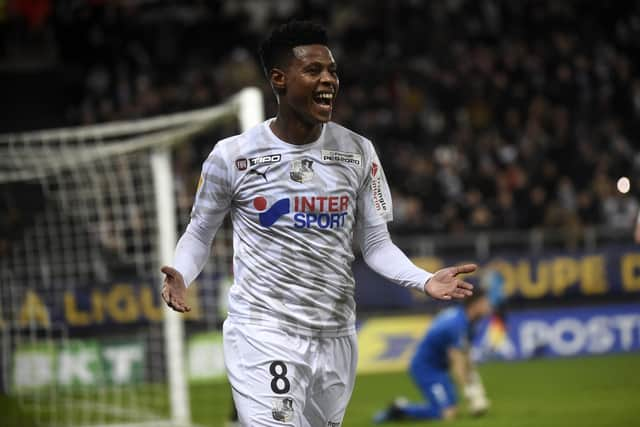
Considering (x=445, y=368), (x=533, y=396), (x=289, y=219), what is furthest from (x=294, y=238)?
(x=533, y=396)

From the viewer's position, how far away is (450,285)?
473cm

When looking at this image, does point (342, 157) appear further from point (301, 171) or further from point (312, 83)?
point (312, 83)

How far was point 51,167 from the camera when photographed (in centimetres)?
1147

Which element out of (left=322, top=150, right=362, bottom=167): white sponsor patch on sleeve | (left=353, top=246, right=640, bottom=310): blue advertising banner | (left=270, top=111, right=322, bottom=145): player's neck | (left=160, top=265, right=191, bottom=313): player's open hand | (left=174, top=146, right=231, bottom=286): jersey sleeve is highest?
(left=270, top=111, right=322, bottom=145): player's neck

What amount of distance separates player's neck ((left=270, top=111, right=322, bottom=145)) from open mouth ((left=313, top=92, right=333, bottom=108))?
4.9 inches

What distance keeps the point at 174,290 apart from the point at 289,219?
2.04ft

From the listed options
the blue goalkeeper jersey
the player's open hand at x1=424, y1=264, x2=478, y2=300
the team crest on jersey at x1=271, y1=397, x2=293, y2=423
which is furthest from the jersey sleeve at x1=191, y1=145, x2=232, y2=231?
the blue goalkeeper jersey

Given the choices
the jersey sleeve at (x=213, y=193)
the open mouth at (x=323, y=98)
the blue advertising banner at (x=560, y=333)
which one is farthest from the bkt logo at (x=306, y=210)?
the blue advertising banner at (x=560, y=333)

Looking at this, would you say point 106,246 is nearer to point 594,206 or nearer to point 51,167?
point 51,167

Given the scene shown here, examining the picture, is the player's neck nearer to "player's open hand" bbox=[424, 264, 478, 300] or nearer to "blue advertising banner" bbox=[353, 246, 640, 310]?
"player's open hand" bbox=[424, 264, 478, 300]

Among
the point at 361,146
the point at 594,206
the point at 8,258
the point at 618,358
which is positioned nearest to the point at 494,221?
the point at 594,206

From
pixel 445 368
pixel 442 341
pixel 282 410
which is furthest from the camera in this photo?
pixel 445 368

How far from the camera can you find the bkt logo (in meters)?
5.02

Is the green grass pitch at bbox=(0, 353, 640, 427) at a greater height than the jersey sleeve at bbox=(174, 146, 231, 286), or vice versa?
the jersey sleeve at bbox=(174, 146, 231, 286)
